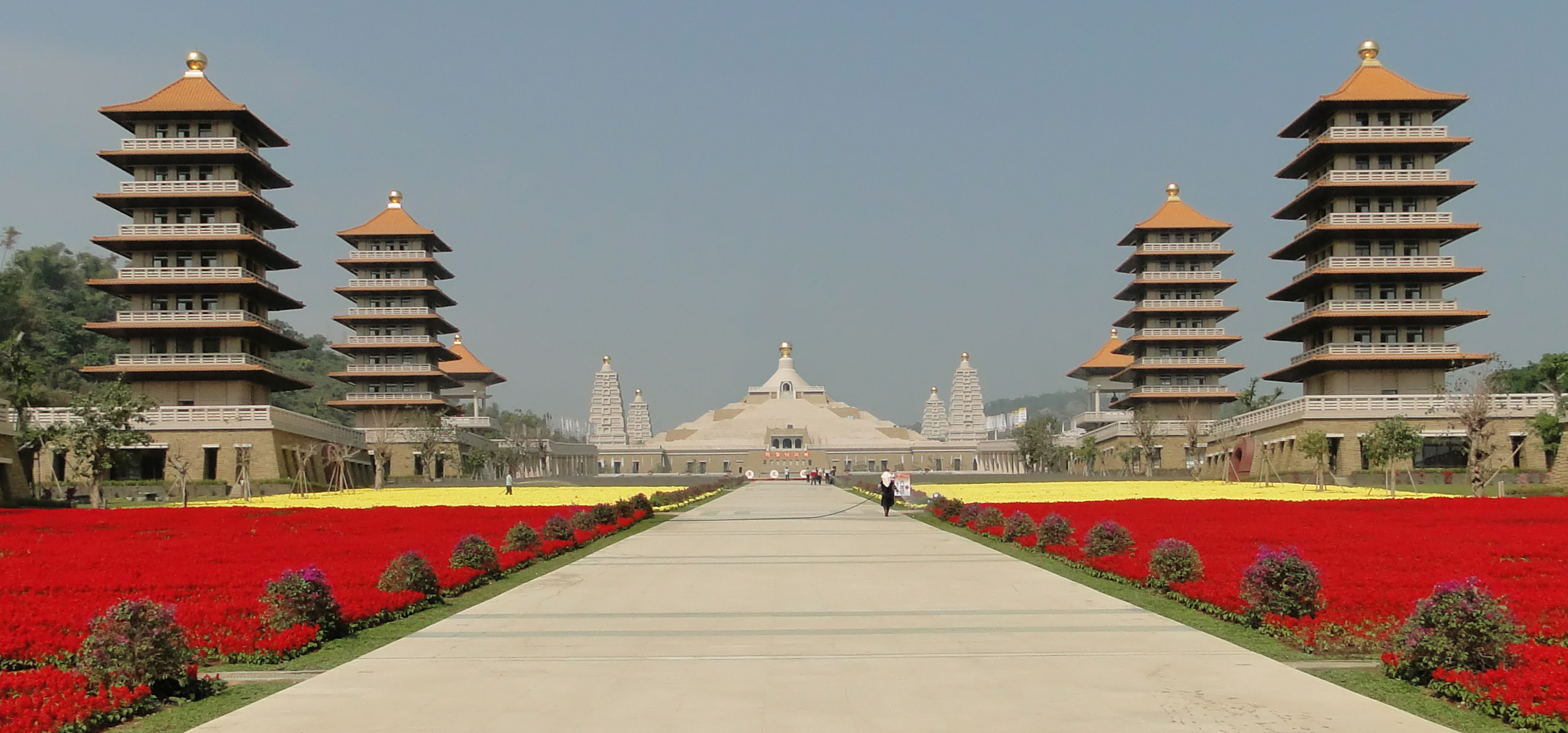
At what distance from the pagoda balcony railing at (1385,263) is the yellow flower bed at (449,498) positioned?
40113 mm

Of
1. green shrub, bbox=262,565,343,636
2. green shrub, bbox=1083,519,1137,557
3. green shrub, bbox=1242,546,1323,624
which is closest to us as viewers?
green shrub, bbox=262,565,343,636

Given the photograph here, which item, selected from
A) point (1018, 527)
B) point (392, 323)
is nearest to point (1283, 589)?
point (1018, 527)

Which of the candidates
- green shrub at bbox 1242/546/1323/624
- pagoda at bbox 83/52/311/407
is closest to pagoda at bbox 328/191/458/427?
pagoda at bbox 83/52/311/407

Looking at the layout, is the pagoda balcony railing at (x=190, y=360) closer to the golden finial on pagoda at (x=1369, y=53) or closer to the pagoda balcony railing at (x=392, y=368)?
the pagoda balcony railing at (x=392, y=368)

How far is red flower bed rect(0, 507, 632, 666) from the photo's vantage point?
14516 mm

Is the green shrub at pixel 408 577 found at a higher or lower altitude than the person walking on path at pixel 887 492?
lower

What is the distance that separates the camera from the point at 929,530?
1377 inches

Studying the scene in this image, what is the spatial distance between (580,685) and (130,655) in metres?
4.00

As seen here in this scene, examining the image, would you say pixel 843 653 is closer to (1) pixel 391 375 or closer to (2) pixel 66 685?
(2) pixel 66 685

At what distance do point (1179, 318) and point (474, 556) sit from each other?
8282cm

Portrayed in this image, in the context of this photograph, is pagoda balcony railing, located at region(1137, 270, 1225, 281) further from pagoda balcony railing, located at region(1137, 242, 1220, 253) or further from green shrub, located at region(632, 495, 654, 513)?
green shrub, located at region(632, 495, 654, 513)

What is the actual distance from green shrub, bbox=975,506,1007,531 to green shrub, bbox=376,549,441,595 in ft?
57.2

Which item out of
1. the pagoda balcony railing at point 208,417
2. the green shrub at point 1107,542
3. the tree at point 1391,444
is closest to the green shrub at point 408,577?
the green shrub at point 1107,542

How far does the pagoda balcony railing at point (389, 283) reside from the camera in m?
96.1
